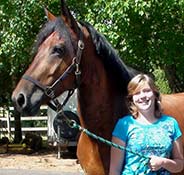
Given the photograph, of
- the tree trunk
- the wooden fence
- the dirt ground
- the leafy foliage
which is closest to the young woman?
the leafy foliage

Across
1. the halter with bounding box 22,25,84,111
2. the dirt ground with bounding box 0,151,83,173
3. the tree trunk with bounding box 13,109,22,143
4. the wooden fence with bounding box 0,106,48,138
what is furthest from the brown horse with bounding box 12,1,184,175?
the wooden fence with bounding box 0,106,48,138

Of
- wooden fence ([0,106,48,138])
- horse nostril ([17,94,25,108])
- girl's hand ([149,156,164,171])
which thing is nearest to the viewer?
girl's hand ([149,156,164,171])

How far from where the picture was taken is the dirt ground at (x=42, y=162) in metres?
11.4

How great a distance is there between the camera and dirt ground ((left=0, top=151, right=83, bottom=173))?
448 inches

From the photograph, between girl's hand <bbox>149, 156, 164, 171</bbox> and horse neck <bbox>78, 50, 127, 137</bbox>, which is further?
horse neck <bbox>78, 50, 127, 137</bbox>

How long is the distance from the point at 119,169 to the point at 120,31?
6.61 meters

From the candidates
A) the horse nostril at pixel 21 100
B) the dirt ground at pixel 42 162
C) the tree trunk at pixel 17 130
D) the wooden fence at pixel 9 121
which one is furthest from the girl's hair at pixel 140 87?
the wooden fence at pixel 9 121

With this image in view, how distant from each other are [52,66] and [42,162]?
373 inches

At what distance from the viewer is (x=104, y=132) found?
3689mm

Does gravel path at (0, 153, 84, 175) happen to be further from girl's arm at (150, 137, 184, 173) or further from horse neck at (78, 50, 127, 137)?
girl's arm at (150, 137, 184, 173)

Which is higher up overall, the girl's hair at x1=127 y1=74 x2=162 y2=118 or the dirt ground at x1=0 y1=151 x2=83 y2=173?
the girl's hair at x1=127 y1=74 x2=162 y2=118

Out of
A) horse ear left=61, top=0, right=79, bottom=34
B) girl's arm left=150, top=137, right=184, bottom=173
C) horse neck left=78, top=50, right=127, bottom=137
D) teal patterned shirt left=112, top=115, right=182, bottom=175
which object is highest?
horse ear left=61, top=0, right=79, bottom=34

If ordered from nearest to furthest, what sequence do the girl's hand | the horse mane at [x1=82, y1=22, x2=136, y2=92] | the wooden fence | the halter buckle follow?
1. the girl's hand
2. the halter buckle
3. the horse mane at [x1=82, y1=22, x2=136, y2=92]
4. the wooden fence

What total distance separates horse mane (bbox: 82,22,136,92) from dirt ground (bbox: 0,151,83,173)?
7242mm
